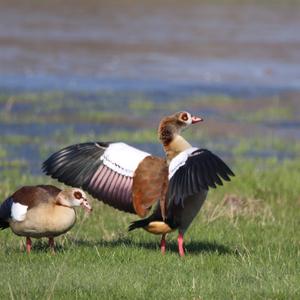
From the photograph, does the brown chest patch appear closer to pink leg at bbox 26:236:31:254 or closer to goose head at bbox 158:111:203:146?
goose head at bbox 158:111:203:146

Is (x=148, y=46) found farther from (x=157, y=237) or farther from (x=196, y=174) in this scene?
(x=196, y=174)

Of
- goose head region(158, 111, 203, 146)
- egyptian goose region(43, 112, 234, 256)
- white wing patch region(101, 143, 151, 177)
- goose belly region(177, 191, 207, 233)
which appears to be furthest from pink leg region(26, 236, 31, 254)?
goose head region(158, 111, 203, 146)

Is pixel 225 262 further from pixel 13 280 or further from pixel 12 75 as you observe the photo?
pixel 12 75

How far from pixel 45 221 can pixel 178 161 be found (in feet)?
3.59

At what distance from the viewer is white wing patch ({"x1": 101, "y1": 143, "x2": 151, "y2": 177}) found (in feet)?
27.5

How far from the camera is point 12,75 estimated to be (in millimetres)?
22953

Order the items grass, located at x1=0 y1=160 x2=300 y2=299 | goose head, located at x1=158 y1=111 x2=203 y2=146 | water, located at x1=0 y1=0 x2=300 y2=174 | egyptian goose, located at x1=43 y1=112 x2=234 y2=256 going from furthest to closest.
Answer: water, located at x1=0 y1=0 x2=300 y2=174, goose head, located at x1=158 y1=111 x2=203 y2=146, egyptian goose, located at x1=43 y1=112 x2=234 y2=256, grass, located at x1=0 y1=160 x2=300 y2=299

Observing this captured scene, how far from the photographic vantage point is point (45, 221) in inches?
320

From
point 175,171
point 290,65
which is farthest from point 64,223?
→ point 290,65

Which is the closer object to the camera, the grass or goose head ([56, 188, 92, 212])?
the grass

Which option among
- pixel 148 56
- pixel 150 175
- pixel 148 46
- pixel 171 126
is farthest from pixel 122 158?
pixel 148 46

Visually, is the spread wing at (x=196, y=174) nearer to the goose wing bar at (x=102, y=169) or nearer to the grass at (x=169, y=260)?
the goose wing bar at (x=102, y=169)

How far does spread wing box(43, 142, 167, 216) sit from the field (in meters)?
0.41

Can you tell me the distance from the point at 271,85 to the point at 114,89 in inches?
142
